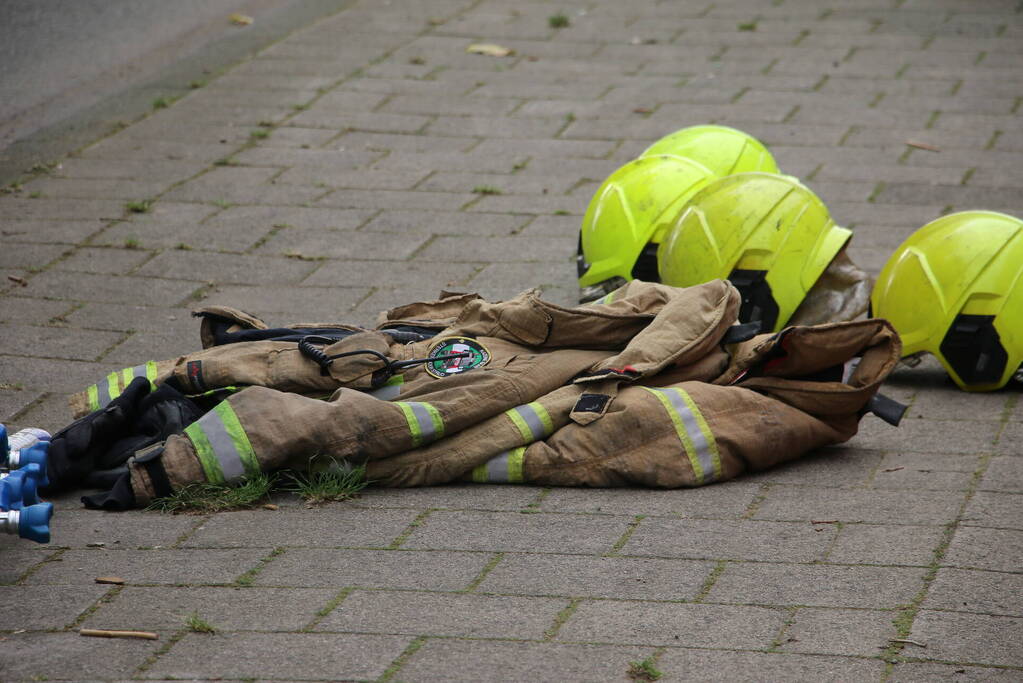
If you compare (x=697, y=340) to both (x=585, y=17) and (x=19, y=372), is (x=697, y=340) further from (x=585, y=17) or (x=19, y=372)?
(x=585, y=17)

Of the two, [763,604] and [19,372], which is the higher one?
[19,372]

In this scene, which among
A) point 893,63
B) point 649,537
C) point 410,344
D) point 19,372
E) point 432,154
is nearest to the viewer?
point 649,537

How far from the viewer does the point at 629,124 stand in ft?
26.8

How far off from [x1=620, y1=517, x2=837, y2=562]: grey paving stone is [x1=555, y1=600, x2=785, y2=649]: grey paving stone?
310 millimetres

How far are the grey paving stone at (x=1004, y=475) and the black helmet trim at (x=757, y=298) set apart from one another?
1141 millimetres

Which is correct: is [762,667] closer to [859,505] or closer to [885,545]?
[885,545]

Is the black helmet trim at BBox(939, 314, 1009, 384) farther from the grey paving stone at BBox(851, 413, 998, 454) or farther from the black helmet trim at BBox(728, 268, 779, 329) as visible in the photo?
the black helmet trim at BBox(728, 268, 779, 329)

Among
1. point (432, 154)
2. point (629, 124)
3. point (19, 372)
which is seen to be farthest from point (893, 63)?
point (19, 372)

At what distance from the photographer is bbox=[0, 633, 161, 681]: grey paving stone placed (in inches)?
119

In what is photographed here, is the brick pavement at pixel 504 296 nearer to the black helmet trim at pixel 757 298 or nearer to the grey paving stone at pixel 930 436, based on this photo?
the grey paving stone at pixel 930 436

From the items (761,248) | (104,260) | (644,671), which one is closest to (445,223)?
(104,260)

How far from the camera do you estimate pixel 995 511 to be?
3910 millimetres

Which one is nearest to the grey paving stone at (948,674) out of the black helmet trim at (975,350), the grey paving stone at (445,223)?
the black helmet trim at (975,350)

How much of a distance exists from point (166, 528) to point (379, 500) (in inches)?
23.9
